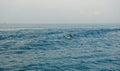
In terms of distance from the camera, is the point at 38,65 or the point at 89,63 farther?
the point at 89,63

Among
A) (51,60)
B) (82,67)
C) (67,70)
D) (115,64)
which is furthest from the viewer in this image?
(51,60)

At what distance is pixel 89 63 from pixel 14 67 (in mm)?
6675

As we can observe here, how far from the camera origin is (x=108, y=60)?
61.6ft

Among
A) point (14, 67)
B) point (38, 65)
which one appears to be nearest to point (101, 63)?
point (38, 65)

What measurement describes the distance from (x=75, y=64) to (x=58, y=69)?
216 centimetres

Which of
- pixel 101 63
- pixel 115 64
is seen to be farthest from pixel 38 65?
pixel 115 64

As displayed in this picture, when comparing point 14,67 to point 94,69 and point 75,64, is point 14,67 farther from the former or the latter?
point 94,69

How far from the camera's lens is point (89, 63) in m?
17.3

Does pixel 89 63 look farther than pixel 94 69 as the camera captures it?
Yes

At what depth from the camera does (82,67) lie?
1584 cm

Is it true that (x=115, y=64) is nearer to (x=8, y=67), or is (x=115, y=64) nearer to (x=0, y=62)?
(x=8, y=67)

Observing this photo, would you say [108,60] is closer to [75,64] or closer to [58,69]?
[75,64]

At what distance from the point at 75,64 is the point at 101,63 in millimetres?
2550

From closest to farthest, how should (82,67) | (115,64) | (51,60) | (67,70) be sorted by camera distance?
(67,70) < (82,67) < (115,64) < (51,60)
